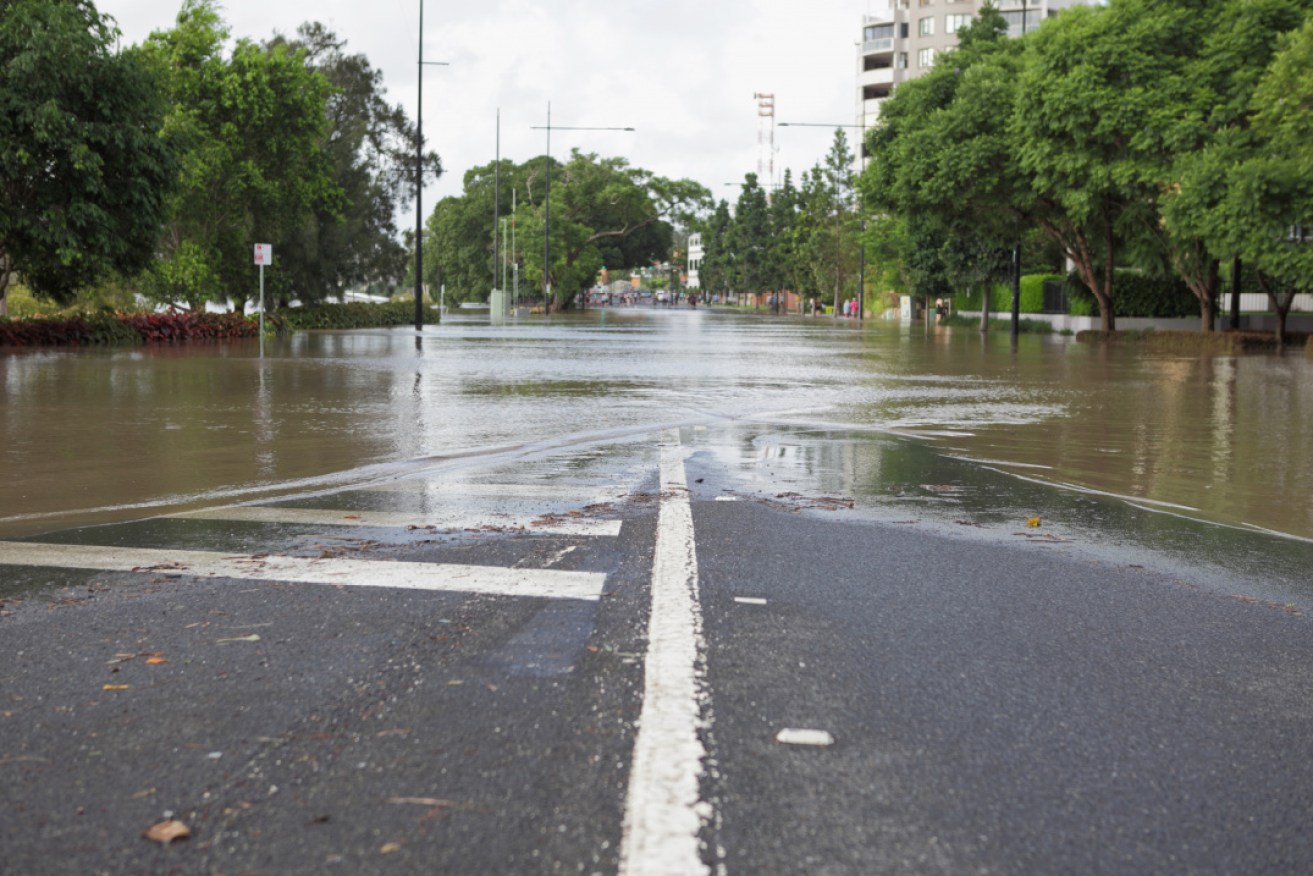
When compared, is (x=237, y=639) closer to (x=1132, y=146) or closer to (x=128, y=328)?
(x=128, y=328)

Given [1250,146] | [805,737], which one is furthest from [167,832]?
[1250,146]

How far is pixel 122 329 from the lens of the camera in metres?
33.4

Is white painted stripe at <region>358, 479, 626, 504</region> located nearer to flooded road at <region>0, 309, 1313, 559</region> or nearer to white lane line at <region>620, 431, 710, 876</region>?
flooded road at <region>0, 309, 1313, 559</region>

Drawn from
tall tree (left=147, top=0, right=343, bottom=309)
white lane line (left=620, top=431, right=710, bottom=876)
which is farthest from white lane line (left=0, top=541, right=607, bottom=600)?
tall tree (left=147, top=0, right=343, bottom=309)

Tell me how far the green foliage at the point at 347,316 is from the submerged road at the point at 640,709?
39.6 m

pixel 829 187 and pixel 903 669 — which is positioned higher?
pixel 829 187

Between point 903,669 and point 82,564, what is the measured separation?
13.4 ft

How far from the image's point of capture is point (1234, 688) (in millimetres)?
4711

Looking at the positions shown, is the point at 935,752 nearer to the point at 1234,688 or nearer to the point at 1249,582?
the point at 1234,688

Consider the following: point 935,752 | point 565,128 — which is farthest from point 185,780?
point 565,128

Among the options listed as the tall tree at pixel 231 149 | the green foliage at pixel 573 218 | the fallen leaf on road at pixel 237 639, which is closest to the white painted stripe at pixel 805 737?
the fallen leaf on road at pixel 237 639

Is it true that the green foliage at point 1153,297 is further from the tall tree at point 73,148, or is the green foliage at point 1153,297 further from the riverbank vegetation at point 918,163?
the tall tree at point 73,148

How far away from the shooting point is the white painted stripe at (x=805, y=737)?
3957 millimetres

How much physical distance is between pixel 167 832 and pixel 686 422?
448 inches
